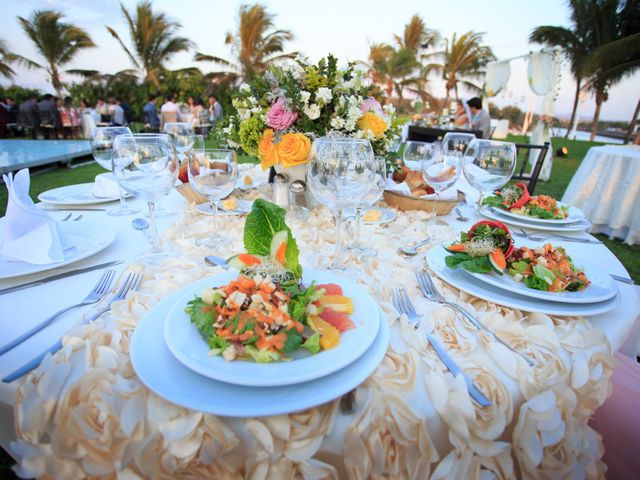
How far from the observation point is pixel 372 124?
60.4 inches

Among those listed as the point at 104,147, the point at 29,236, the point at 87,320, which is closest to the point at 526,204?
the point at 87,320

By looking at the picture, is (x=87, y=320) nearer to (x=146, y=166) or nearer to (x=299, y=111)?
(x=146, y=166)

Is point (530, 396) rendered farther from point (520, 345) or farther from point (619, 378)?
point (619, 378)

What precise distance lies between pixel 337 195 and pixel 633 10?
74.1ft

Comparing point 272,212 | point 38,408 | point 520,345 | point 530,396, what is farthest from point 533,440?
point 38,408

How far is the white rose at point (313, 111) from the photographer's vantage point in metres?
1.42

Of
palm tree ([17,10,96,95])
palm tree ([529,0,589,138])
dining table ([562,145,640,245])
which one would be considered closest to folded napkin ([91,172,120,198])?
dining table ([562,145,640,245])

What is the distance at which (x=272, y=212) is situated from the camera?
0.80m

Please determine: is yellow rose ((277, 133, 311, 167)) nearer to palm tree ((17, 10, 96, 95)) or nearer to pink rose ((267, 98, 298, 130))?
pink rose ((267, 98, 298, 130))

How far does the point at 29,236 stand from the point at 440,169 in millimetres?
1452

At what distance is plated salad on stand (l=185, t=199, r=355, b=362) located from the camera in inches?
21.2

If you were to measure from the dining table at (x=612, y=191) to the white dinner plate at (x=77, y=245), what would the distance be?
543cm

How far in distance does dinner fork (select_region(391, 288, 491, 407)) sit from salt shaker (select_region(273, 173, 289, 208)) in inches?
33.1

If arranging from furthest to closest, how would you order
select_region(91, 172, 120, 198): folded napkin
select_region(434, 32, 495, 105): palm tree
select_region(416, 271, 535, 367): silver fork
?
select_region(434, 32, 495, 105): palm tree < select_region(91, 172, 120, 198): folded napkin < select_region(416, 271, 535, 367): silver fork
